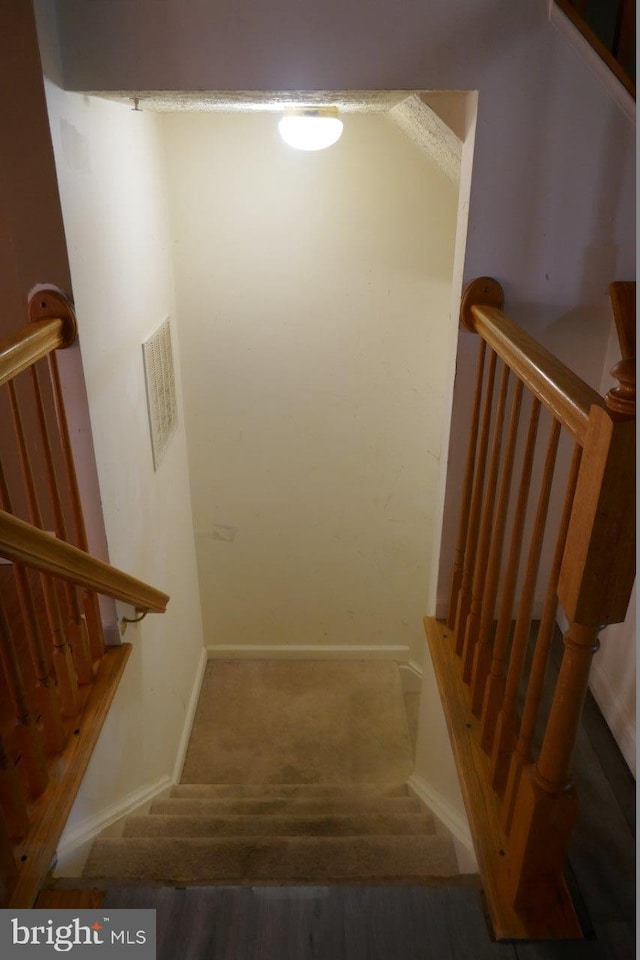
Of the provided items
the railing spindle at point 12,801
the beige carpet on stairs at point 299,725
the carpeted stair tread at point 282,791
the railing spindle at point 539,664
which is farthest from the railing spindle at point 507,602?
the beige carpet on stairs at point 299,725

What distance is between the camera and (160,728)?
8.55ft

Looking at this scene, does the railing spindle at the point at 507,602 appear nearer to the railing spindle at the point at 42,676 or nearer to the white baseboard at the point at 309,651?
the railing spindle at the point at 42,676

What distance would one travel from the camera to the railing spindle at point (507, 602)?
4.33 ft

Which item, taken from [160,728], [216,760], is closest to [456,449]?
[160,728]

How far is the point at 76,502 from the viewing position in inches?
69.5

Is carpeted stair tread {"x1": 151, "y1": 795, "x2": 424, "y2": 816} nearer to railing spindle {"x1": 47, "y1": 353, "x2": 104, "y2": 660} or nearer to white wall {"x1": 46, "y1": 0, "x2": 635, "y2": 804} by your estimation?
railing spindle {"x1": 47, "y1": 353, "x2": 104, "y2": 660}

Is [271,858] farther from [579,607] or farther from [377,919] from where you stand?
[579,607]

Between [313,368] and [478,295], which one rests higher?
[478,295]

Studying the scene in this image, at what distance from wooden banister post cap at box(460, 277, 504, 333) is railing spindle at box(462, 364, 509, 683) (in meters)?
0.25

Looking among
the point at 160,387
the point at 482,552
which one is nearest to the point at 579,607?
Result: the point at 482,552

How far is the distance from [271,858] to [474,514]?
1084 mm

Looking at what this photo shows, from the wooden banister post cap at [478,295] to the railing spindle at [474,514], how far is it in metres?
0.13

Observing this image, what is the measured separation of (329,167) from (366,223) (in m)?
0.25

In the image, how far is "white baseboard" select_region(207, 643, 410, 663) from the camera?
3602mm
